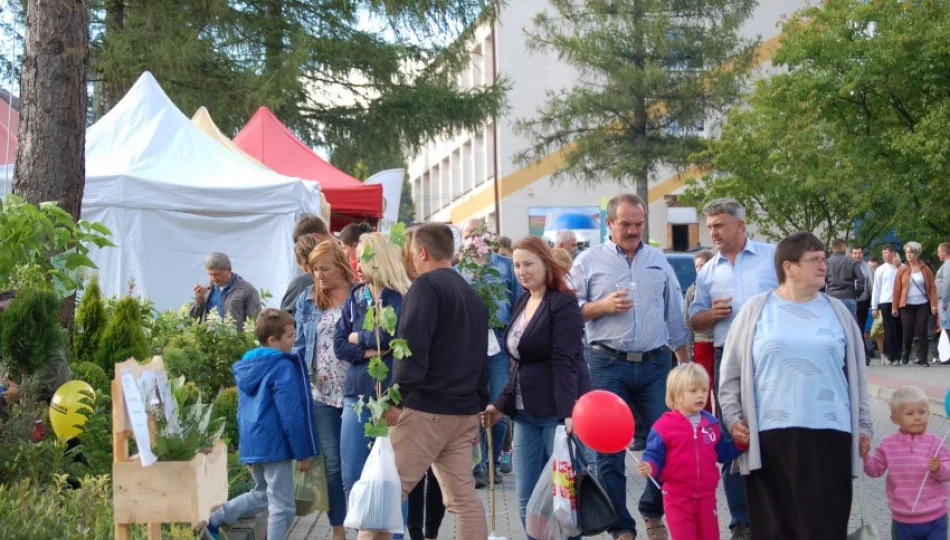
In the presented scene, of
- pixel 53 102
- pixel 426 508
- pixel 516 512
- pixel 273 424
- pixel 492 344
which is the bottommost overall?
pixel 516 512

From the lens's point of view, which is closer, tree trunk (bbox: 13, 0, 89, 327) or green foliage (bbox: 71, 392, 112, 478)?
green foliage (bbox: 71, 392, 112, 478)

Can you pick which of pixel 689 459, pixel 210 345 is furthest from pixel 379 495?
pixel 210 345

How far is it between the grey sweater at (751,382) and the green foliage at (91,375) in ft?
13.2

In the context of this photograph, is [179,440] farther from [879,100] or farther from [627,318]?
[879,100]

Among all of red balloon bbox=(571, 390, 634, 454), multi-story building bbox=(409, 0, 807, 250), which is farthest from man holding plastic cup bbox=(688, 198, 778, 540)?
multi-story building bbox=(409, 0, 807, 250)

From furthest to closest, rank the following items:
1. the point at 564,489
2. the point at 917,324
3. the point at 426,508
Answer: the point at 917,324 < the point at 426,508 < the point at 564,489

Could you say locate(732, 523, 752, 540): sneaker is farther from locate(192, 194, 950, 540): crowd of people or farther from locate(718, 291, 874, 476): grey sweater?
locate(718, 291, 874, 476): grey sweater

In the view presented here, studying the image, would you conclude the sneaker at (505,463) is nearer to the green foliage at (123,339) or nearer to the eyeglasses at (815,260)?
the green foliage at (123,339)

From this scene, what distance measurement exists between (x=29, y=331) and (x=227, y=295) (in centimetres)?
463

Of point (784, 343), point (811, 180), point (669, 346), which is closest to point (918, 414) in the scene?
point (784, 343)

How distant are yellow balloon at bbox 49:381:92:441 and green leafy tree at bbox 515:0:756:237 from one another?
32.0 meters

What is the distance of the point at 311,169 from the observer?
712 inches

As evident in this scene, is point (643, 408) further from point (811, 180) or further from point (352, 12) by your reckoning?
point (811, 180)

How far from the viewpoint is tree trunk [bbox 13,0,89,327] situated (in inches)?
357
